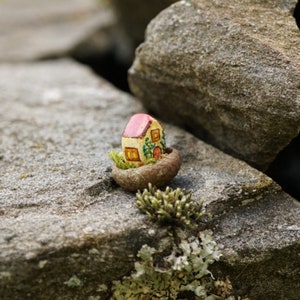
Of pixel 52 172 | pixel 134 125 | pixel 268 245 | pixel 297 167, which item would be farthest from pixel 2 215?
pixel 297 167

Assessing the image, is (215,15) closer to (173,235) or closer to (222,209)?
(222,209)

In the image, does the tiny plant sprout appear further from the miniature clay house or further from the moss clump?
the moss clump

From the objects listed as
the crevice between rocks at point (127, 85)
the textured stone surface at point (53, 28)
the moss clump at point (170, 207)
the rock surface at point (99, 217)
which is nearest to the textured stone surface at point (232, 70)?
the rock surface at point (99, 217)

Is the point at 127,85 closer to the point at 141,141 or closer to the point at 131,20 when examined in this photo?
the point at 131,20

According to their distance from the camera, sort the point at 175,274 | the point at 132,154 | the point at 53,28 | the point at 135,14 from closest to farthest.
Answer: the point at 175,274, the point at 132,154, the point at 135,14, the point at 53,28

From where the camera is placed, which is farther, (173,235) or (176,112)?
(176,112)

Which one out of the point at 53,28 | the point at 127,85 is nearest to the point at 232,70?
the point at 127,85
